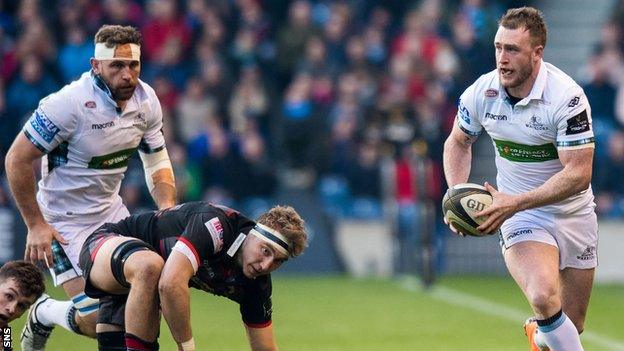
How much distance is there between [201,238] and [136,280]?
45 centimetres

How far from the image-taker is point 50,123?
911 centimetres

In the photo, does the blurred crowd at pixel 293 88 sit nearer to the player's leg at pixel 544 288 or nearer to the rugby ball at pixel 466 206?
the player's leg at pixel 544 288

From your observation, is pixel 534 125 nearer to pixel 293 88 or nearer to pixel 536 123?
pixel 536 123

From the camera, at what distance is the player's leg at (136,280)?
8062mm

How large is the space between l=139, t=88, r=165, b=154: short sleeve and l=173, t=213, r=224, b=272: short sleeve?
144 centimetres

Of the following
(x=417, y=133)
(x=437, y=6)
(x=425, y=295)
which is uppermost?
(x=437, y=6)

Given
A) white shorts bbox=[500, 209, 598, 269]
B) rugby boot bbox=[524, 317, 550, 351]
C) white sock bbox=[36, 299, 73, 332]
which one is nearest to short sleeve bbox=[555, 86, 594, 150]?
white shorts bbox=[500, 209, 598, 269]

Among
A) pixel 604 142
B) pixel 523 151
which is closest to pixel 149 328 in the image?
pixel 523 151

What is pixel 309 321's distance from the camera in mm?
13805

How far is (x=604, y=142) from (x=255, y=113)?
15.6 feet

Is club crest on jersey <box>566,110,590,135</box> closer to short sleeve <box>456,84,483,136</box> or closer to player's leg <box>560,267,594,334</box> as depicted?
short sleeve <box>456,84,483,136</box>

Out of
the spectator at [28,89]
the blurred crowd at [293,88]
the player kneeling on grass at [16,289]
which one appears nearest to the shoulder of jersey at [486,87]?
the player kneeling on grass at [16,289]

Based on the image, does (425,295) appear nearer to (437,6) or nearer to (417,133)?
(417,133)

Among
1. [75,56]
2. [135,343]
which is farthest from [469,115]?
[75,56]
